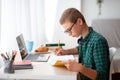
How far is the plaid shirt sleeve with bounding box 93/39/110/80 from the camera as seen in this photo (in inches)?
58.0

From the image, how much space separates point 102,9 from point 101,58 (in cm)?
247

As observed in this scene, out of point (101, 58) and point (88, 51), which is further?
point (88, 51)

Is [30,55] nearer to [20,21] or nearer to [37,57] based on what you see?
[37,57]

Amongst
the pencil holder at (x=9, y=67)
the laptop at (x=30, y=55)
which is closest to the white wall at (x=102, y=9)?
the laptop at (x=30, y=55)

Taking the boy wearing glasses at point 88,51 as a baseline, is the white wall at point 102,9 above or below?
above

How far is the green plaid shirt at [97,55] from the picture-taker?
4.85 feet

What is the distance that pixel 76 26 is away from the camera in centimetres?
163

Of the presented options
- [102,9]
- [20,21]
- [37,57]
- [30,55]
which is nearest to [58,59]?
[37,57]

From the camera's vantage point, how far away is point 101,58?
147cm

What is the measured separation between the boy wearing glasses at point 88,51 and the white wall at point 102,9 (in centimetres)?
213

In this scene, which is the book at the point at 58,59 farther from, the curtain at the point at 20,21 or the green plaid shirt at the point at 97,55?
the curtain at the point at 20,21

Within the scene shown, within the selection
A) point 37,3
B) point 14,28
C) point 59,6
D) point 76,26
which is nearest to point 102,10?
point 59,6

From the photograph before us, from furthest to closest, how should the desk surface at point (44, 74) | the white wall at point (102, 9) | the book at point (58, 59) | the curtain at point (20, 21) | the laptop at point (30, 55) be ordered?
the white wall at point (102, 9) → the curtain at point (20, 21) → the laptop at point (30, 55) → the book at point (58, 59) → the desk surface at point (44, 74)

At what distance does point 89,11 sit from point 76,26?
7.36ft
